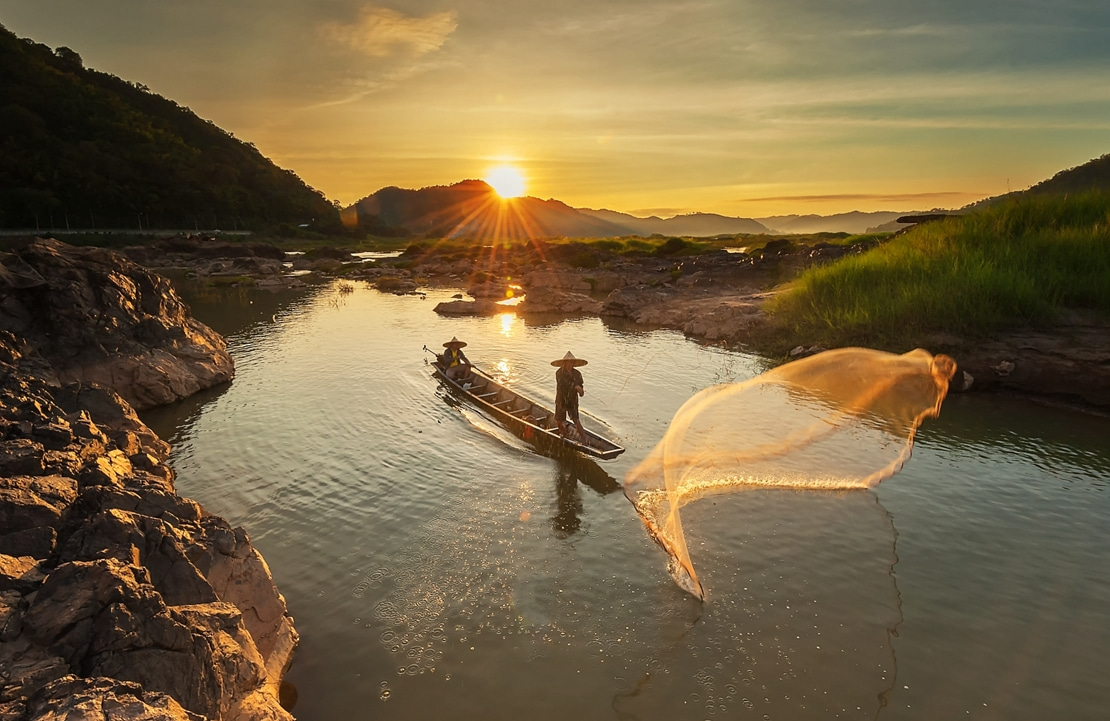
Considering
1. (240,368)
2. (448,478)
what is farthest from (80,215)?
(448,478)

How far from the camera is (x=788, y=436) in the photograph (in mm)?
15625

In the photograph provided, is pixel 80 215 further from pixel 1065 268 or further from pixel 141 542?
pixel 1065 268

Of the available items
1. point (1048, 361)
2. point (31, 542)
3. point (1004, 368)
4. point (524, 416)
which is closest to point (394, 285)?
point (524, 416)

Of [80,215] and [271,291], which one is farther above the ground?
[80,215]

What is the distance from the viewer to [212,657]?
17.9 feet

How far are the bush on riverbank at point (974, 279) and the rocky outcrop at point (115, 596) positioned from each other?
24817 millimetres

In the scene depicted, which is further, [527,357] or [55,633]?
[527,357]

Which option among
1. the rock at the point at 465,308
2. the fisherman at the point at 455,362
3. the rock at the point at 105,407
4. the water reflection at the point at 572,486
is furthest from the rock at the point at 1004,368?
the rock at the point at 465,308

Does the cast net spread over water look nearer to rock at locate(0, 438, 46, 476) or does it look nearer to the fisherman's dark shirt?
the fisherman's dark shirt

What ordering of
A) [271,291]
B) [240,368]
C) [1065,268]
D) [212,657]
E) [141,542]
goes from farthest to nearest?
[271,291] → [240,368] → [1065,268] → [141,542] → [212,657]

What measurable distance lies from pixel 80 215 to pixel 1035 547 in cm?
12254

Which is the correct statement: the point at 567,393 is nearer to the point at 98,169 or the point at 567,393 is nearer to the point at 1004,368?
the point at 1004,368

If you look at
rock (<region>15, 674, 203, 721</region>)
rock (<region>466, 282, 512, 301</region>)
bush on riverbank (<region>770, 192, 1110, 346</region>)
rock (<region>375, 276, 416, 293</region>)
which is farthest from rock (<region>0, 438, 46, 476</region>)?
rock (<region>375, 276, 416, 293</region>)

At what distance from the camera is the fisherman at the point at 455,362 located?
21.5m
